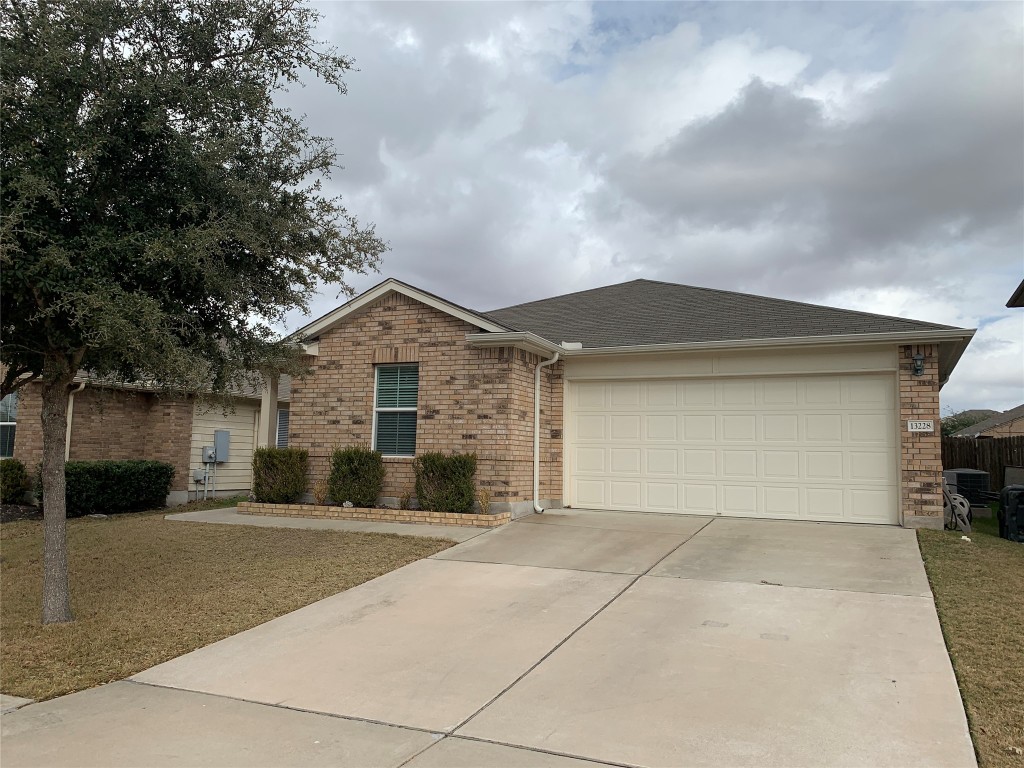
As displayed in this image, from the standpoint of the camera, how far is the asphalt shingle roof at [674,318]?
11367 mm

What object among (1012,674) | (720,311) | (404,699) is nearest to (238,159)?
(404,699)

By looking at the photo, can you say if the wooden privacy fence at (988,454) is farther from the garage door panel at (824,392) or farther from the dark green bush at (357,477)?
the dark green bush at (357,477)

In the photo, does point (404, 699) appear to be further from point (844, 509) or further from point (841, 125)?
point (841, 125)

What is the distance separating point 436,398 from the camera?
39.5ft

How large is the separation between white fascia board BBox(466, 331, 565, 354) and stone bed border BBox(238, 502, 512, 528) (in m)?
2.66

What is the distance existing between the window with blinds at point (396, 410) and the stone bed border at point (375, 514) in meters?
1.17

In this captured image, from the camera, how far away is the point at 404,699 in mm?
4797

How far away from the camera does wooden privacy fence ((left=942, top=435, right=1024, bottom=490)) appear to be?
1702 cm

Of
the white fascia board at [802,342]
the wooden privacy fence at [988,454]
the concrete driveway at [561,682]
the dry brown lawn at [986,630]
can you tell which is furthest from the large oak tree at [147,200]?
the wooden privacy fence at [988,454]

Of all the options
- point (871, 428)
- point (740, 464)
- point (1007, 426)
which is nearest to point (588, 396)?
point (740, 464)

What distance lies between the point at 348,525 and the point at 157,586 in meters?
3.57

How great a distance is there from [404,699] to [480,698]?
50cm

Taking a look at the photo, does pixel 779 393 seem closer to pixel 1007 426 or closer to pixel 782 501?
pixel 782 501

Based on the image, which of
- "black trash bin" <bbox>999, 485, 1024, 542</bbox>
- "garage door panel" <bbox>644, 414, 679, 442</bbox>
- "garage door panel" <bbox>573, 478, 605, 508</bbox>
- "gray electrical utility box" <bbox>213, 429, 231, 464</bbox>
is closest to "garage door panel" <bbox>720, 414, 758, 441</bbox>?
"garage door panel" <bbox>644, 414, 679, 442</bbox>
